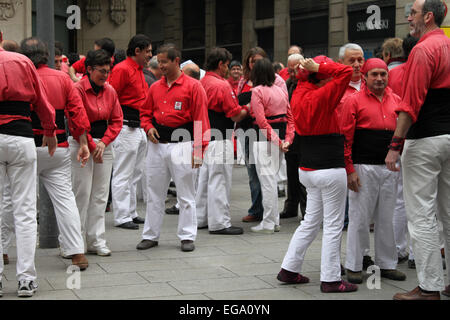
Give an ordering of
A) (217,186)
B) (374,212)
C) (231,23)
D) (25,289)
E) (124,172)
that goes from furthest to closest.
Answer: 1. (231,23)
2. (124,172)
3. (217,186)
4. (374,212)
5. (25,289)

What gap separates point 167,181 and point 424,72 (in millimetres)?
3379

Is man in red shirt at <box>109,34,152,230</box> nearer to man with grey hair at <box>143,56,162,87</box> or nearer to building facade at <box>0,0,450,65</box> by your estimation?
man with grey hair at <box>143,56,162,87</box>

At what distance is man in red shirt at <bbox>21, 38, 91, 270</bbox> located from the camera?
6496 millimetres

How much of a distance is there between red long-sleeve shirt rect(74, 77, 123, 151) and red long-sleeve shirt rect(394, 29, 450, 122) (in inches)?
125

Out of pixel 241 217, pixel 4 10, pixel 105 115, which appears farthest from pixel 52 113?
pixel 4 10

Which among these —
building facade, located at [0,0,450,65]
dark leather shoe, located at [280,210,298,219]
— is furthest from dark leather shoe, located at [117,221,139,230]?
building facade, located at [0,0,450,65]

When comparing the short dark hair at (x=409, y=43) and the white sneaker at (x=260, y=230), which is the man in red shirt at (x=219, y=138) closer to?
the white sneaker at (x=260, y=230)

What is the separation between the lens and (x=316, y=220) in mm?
5973

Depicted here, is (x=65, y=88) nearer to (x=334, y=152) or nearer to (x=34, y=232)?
(x=34, y=232)

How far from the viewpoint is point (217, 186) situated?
873 cm

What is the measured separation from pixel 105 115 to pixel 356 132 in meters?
2.62

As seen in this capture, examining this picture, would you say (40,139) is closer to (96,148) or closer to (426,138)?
(96,148)

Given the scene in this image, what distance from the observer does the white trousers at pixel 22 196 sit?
570cm

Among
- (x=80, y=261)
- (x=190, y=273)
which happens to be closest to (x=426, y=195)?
(x=190, y=273)
